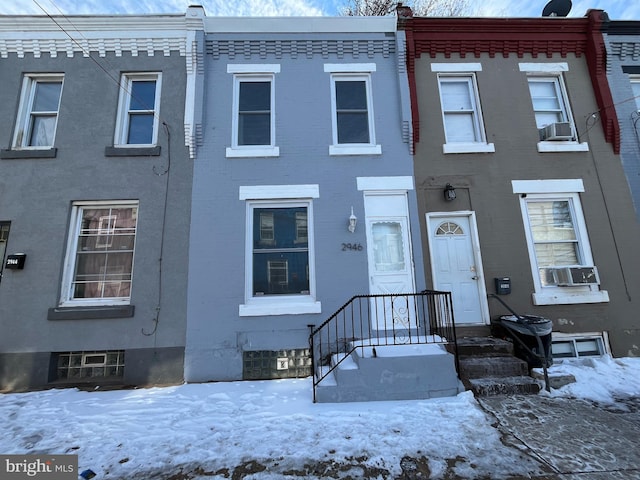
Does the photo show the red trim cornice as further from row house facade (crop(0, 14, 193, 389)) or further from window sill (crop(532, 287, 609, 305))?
row house facade (crop(0, 14, 193, 389))

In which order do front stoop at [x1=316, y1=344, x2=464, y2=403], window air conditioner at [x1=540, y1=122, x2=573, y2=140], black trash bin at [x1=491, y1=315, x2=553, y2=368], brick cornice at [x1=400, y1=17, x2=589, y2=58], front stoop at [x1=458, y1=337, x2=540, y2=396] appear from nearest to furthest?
front stoop at [x1=316, y1=344, x2=464, y2=403] < front stoop at [x1=458, y1=337, x2=540, y2=396] < black trash bin at [x1=491, y1=315, x2=553, y2=368] < window air conditioner at [x1=540, y1=122, x2=573, y2=140] < brick cornice at [x1=400, y1=17, x2=589, y2=58]

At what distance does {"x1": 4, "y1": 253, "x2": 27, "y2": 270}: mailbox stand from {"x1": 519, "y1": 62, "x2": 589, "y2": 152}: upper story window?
1021 cm

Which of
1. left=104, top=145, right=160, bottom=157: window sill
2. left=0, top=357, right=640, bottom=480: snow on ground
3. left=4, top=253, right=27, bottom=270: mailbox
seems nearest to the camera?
left=0, top=357, right=640, bottom=480: snow on ground

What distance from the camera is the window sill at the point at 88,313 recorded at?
529 cm

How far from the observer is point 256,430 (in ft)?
11.5

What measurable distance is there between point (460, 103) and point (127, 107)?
711cm

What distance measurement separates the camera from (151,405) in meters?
4.25

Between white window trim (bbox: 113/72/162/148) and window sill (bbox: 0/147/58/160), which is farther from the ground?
white window trim (bbox: 113/72/162/148)

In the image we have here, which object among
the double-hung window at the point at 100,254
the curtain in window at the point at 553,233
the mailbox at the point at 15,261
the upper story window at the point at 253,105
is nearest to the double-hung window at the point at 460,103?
the curtain in window at the point at 553,233

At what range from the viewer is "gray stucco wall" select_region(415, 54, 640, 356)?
5.75 meters

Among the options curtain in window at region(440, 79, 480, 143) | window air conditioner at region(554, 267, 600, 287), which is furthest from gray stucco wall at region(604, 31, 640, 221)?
curtain in window at region(440, 79, 480, 143)

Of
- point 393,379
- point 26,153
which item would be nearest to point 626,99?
point 393,379

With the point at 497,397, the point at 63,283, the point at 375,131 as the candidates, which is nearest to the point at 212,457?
the point at 497,397

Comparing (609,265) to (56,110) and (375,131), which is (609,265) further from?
(56,110)
